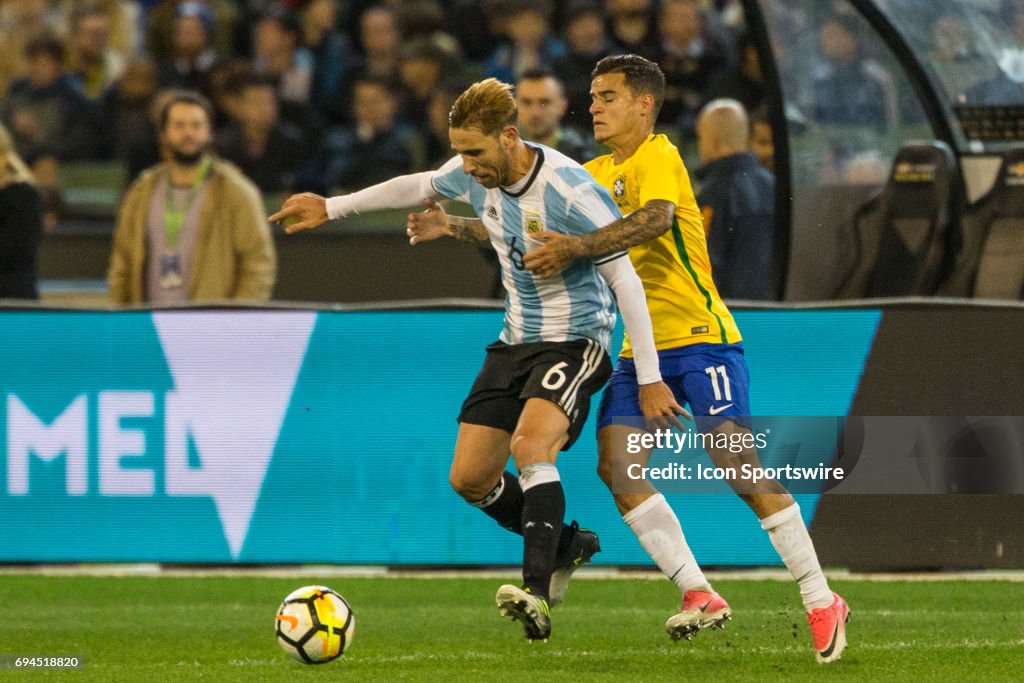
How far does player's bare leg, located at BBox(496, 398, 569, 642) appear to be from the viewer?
6.01 metres

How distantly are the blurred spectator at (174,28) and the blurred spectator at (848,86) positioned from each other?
258 inches

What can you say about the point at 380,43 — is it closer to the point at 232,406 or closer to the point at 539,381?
the point at 232,406

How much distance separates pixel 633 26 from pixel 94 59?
16.0 ft

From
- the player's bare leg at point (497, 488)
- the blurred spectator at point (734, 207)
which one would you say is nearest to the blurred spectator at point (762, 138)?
the blurred spectator at point (734, 207)

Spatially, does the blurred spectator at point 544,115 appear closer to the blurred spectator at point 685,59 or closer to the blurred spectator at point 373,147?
the blurred spectator at point 685,59

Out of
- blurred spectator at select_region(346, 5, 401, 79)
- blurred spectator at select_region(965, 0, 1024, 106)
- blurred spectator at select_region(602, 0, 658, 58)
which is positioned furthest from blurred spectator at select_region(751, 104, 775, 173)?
blurred spectator at select_region(346, 5, 401, 79)

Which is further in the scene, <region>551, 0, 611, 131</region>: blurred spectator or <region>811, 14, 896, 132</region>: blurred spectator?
<region>551, 0, 611, 131</region>: blurred spectator

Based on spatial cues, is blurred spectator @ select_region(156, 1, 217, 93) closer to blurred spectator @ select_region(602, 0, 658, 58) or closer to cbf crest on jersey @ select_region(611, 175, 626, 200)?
blurred spectator @ select_region(602, 0, 658, 58)

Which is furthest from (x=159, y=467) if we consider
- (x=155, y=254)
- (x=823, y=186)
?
(x=823, y=186)

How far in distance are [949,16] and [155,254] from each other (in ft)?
14.4

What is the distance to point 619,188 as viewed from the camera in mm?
6395

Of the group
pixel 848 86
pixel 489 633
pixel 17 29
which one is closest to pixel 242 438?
pixel 489 633

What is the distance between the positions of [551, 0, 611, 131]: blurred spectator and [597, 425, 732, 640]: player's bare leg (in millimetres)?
4847

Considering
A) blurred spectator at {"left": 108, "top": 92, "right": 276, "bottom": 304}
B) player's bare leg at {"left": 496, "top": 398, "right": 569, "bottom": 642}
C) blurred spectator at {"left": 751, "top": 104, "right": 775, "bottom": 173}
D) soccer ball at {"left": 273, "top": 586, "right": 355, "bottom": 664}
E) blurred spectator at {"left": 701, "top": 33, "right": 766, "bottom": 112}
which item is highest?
blurred spectator at {"left": 701, "top": 33, "right": 766, "bottom": 112}
